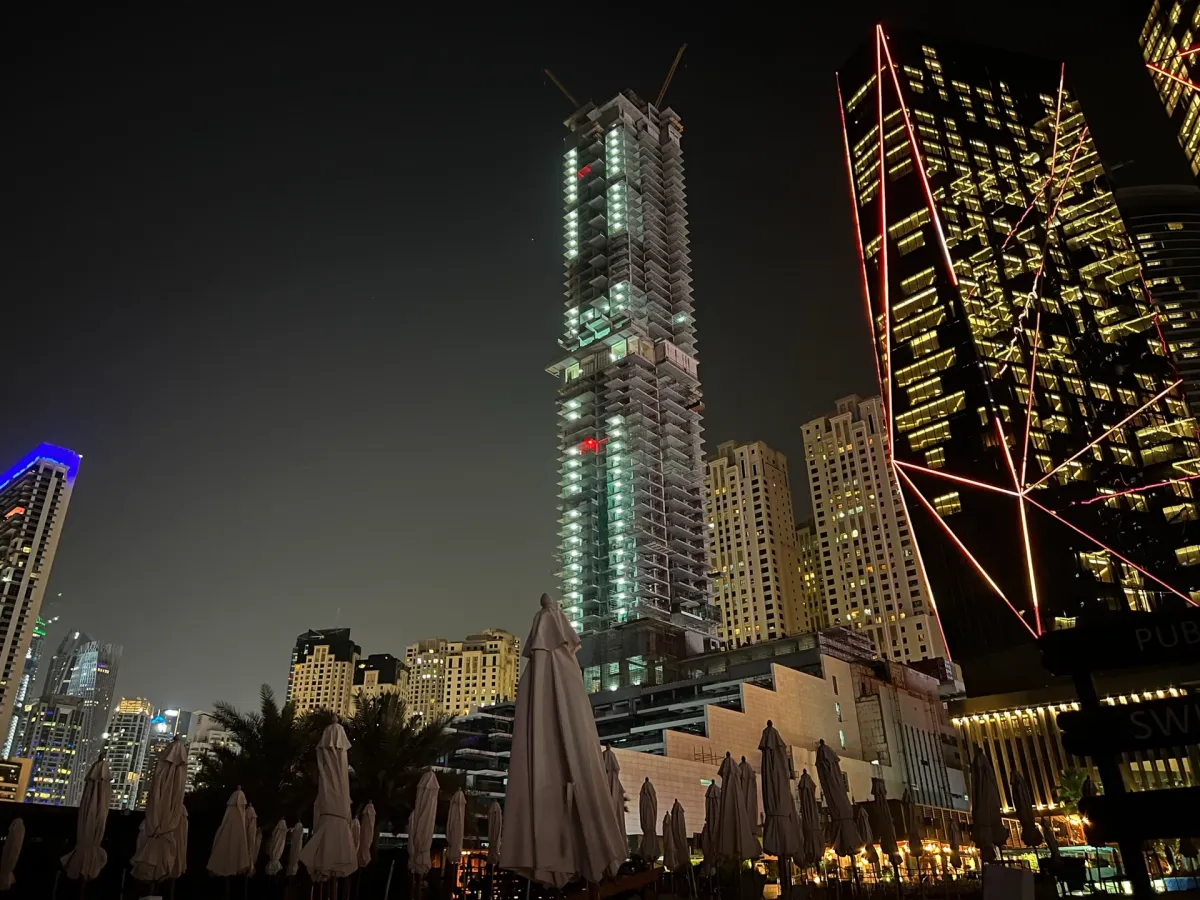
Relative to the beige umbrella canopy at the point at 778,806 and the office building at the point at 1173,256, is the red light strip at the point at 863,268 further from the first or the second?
the beige umbrella canopy at the point at 778,806

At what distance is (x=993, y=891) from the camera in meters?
7.49

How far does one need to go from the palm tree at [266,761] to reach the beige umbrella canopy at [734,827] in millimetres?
14795

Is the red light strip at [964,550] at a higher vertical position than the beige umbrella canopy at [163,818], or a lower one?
higher

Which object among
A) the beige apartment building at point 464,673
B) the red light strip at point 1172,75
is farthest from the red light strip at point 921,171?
the beige apartment building at point 464,673

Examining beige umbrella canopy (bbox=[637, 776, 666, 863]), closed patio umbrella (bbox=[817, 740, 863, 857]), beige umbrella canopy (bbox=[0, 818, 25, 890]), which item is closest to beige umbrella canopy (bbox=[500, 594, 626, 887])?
closed patio umbrella (bbox=[817, 740, 863, 857])

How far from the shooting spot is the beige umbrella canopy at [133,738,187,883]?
14070mm

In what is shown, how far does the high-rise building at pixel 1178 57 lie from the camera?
192 ft

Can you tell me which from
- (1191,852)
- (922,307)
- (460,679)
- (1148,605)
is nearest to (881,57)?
(922,307)

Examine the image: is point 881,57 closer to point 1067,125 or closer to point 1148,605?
point 1067,125

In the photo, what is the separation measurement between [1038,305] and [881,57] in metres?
35.3

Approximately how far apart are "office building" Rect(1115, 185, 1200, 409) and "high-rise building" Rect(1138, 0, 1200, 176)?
107ft

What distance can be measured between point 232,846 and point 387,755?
12594mm

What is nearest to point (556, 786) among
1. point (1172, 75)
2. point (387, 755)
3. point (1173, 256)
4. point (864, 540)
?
point (387, 755)

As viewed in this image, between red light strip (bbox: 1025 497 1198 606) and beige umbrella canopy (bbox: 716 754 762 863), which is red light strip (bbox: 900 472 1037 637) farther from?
beige umbrella canopy (bbox: 716 754 762 863)
